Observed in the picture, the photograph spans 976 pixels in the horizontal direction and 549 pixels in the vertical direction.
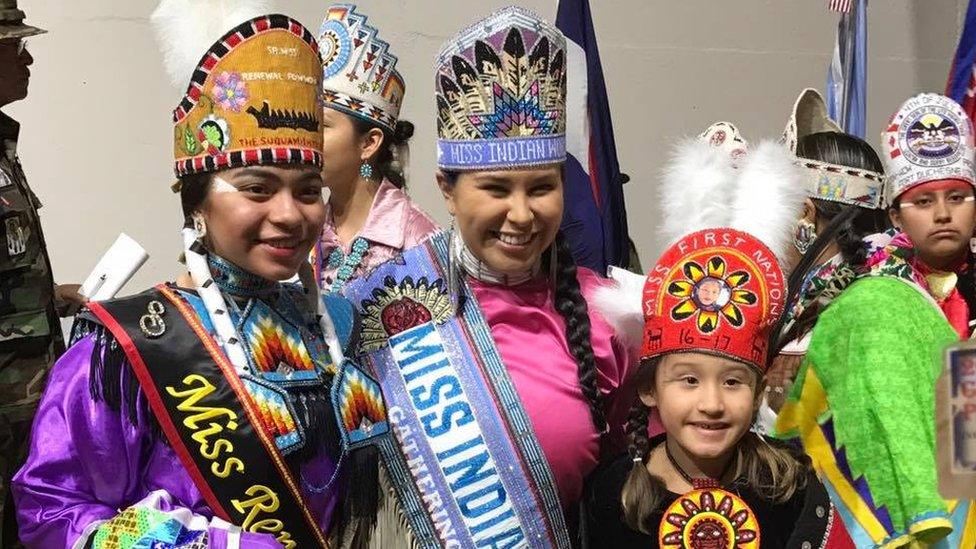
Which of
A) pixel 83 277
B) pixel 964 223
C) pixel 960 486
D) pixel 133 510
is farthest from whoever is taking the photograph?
pixel 83 277

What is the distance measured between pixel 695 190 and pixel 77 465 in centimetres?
129

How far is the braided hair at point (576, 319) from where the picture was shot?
2.44 metres

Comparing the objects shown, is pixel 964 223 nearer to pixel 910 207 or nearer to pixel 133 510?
pixel 910 207

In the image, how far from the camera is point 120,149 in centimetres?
442

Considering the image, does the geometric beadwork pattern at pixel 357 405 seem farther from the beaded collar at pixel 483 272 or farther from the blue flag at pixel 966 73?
the blue flag at pixel 966 73

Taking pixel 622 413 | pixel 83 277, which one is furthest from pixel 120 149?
pixel 622 413

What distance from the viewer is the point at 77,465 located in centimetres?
194

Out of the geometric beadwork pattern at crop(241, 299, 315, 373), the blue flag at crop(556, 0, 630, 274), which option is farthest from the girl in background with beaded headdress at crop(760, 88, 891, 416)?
the geometric beadwork pattern at crop(241, 299, 315, 373)

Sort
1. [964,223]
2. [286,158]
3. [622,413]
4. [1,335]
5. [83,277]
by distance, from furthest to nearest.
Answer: [83,277] < [964,223] < [1,335] < [622,413] < [286,158]

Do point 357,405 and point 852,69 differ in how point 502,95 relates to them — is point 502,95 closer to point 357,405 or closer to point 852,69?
point 357,405

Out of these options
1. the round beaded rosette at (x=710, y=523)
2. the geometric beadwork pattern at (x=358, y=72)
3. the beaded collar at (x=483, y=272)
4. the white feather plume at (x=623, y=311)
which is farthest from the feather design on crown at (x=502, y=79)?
the geometric beadwork pattern at (x=358, y=72)

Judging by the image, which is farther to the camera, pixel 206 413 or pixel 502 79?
pixel 502 79

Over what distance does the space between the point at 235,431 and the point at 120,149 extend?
8.56ft

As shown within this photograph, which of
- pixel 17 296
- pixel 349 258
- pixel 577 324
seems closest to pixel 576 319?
pixel 577 324
